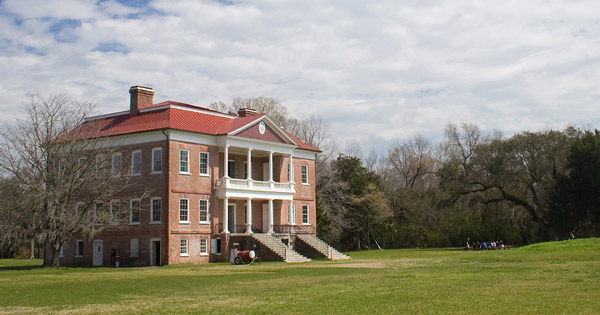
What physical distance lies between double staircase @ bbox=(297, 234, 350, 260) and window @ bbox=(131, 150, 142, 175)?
12459 millimetres

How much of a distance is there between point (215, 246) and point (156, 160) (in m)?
7.15

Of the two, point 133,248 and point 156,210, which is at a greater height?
point 156,210

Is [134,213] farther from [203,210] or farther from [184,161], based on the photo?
[184,161]

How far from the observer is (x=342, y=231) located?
6812cm

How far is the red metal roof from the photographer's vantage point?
145 feet

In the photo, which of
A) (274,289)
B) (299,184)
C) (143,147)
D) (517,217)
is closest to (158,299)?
(274,289)

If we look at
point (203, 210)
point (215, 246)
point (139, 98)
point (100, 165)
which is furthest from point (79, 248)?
point (139, 98)

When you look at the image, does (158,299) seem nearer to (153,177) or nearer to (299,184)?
(153,177)

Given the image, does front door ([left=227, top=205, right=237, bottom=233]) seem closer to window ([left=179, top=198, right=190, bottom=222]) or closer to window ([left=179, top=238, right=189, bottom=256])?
window ([left=179, top=198, right=190, bottom=222])

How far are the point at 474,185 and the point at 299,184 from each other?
65.9 feet

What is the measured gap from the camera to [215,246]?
45.4 m

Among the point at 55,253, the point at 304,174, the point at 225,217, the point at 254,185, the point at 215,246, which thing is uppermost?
the point at 304,174

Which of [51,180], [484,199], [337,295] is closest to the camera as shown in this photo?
[337,295]

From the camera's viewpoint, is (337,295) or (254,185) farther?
(254,185)
